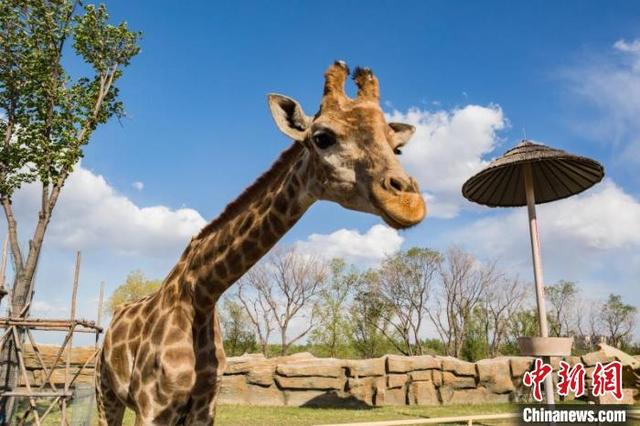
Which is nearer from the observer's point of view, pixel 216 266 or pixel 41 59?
pixel 216 266

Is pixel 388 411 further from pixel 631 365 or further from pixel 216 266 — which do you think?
pixel 216 266

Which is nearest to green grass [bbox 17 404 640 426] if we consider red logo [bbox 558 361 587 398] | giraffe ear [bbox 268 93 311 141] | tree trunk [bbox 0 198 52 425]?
tree trunk [bbox 0 198 52 425]

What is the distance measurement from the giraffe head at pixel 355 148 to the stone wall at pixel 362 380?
16343mm

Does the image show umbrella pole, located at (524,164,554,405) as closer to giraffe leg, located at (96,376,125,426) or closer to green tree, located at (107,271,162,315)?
giraffe leg, located at (96,376,125,426)

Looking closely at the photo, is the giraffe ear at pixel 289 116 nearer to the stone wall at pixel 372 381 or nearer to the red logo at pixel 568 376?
the red logo at pixel 568 376

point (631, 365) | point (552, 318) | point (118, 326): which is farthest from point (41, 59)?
point (552, 318)

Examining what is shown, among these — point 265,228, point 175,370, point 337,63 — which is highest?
point 337,63

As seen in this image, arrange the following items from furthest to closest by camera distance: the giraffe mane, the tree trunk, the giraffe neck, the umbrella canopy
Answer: the tree trunk, the umbrella canopy, the giraffe mane, the giraffe neck

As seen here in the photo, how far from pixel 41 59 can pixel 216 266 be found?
1513cm

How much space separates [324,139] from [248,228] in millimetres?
945

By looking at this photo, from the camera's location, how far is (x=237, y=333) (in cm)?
3891

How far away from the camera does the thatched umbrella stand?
6.84 meters

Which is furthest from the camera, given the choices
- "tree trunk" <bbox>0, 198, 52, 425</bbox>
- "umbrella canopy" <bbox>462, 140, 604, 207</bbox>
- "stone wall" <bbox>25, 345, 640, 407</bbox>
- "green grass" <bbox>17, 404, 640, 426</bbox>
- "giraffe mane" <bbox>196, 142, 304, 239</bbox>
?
"stone wall" <bbox>25, 345, 640, 407</bbox>

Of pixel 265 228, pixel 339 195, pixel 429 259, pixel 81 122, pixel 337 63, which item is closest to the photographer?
pixel 339 195
